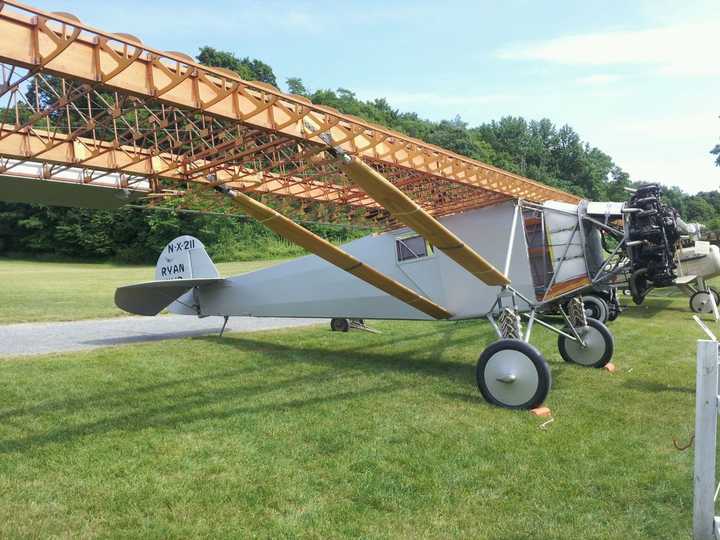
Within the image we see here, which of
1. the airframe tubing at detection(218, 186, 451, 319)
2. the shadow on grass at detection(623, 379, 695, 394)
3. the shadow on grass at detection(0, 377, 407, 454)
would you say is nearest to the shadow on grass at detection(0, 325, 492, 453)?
the shadow on grass at detection(0, 377, 407, 454)

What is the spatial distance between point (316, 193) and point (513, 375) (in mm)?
3611

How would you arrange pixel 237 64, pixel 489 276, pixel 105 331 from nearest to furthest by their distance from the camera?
pixel 489 276
pixel 105 331
pixel 237 64

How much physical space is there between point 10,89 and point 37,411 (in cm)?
374

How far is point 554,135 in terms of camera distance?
95438 mm

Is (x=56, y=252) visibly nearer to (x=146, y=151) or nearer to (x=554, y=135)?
(x=146, y=151)

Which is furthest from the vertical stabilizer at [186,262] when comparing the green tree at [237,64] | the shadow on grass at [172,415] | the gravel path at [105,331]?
the green tree at [237,64]

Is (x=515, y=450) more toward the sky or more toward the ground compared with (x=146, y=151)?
more toward the ground

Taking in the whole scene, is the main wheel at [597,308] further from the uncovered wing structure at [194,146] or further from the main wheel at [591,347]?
the uncovered wing structure at [194,146]

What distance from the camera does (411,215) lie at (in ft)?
17.3

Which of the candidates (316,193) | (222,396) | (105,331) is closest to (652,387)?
(316,193)

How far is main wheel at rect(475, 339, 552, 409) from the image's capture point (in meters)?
5.73

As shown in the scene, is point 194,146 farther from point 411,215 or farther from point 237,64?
point 237,64

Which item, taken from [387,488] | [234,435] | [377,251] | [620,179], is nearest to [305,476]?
[387,488]

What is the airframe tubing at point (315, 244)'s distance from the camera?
18.8ft
